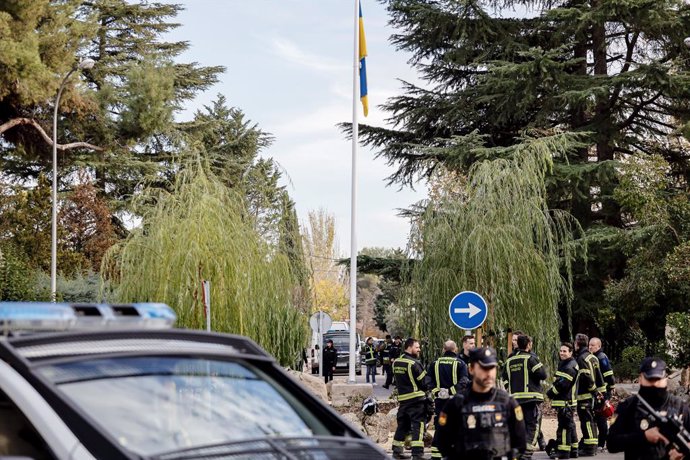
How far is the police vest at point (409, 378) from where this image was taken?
1652cm

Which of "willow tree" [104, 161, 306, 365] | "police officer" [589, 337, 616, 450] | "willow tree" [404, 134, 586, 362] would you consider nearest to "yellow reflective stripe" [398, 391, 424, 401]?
"police officer" [589, 337, 616, 450]

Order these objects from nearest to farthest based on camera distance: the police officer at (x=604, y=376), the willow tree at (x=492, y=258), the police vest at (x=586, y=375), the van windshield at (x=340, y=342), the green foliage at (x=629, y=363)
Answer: the police vest at (x=586, y=375) < the police officer at (x=604, y=376) < the willow tree at (x=492, y=258) < the green foliage at (x=629, y=363) < the van windshield at (x=340, y=342)

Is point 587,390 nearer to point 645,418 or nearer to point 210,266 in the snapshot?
point 210,266

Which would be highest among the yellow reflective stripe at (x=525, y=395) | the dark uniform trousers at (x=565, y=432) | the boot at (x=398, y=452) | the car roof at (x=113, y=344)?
the car roof at (x=113, y=344)

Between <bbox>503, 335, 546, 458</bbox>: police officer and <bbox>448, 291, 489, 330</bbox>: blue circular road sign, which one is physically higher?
Answer: <bbox>448, 291, 489, 330</bbox>: blue circular road sign

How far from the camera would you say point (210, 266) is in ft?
61.1

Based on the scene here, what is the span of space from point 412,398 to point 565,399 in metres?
2.35

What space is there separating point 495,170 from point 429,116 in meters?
14.4

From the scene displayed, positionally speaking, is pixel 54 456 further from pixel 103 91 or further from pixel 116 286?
pixel 103 91

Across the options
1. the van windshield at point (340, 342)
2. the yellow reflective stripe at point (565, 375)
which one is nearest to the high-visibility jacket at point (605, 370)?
the yellow reflective stripe at point (565, 375)

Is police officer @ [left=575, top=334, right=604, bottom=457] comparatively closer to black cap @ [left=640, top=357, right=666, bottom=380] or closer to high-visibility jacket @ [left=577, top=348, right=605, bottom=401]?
high-visibility jacket @ [left=577, top=348, right=605, bottom=401]

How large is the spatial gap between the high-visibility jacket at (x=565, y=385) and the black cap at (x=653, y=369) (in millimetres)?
9003

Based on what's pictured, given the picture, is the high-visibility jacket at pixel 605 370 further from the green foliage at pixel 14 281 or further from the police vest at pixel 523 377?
the green foliage at pixel 14 281

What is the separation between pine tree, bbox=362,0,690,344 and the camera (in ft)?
114
